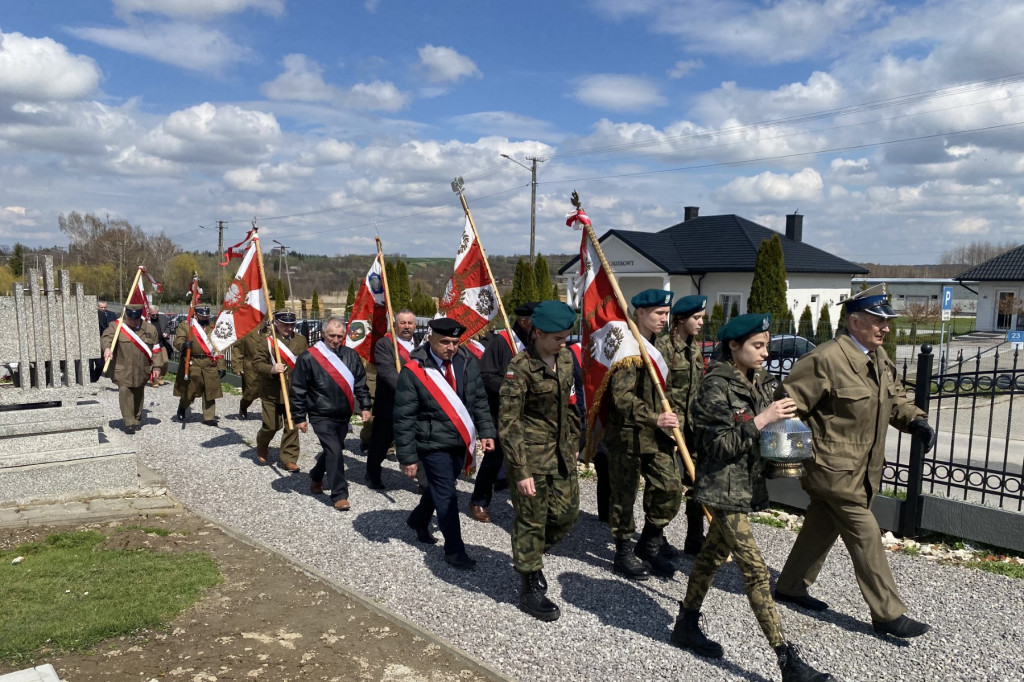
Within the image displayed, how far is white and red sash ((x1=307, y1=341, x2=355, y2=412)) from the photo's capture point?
22.9 feet

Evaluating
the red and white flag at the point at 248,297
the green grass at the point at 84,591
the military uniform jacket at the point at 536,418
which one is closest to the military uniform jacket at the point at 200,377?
the red and white flag at the point at 248,297

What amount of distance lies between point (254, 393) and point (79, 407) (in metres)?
3.55

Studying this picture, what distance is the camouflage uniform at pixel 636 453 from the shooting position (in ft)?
16.0

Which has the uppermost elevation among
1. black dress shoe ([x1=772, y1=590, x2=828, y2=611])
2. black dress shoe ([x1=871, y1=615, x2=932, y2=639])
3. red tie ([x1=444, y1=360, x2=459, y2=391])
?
red tie ([x1=444, y1=360, x2=459, y2=391])

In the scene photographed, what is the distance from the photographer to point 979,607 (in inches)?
182

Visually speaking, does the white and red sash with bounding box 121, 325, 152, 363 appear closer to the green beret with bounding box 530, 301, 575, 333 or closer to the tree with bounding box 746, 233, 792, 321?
the green beret with bounding box 530, 301, 575, 333

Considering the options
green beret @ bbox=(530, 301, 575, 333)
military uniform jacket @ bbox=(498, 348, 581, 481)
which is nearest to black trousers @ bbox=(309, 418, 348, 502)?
military uniform jacket @ bbox=(498, 348, 581, 481)

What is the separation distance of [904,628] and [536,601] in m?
2.04

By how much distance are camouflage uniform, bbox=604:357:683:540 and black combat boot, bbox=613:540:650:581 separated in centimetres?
8

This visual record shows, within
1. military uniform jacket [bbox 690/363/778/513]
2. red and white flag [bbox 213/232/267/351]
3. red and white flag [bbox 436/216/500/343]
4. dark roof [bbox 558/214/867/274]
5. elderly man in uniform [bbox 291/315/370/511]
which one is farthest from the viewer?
dark roof [bbox 558/214/867/274]

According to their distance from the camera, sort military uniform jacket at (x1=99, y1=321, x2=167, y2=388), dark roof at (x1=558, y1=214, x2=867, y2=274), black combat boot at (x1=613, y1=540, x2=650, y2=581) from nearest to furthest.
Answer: black combat boot at (x1=613, y1=540, x2=650, y2=581) < military uniform jacket at (x1=99, y1=321, x2=167, y2=388) < dark roof at (x1=558, y1=214, x2=867, y2=274)

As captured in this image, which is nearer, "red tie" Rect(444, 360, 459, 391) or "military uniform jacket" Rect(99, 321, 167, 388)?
"red tie" Rect(444, 360, 459, 391)

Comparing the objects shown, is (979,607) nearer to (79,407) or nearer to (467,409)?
(467,409)

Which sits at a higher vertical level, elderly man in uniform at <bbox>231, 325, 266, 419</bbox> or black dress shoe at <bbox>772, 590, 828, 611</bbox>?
elderly man in uniform at <bbox>231, 325, 266, 419</bbox>
